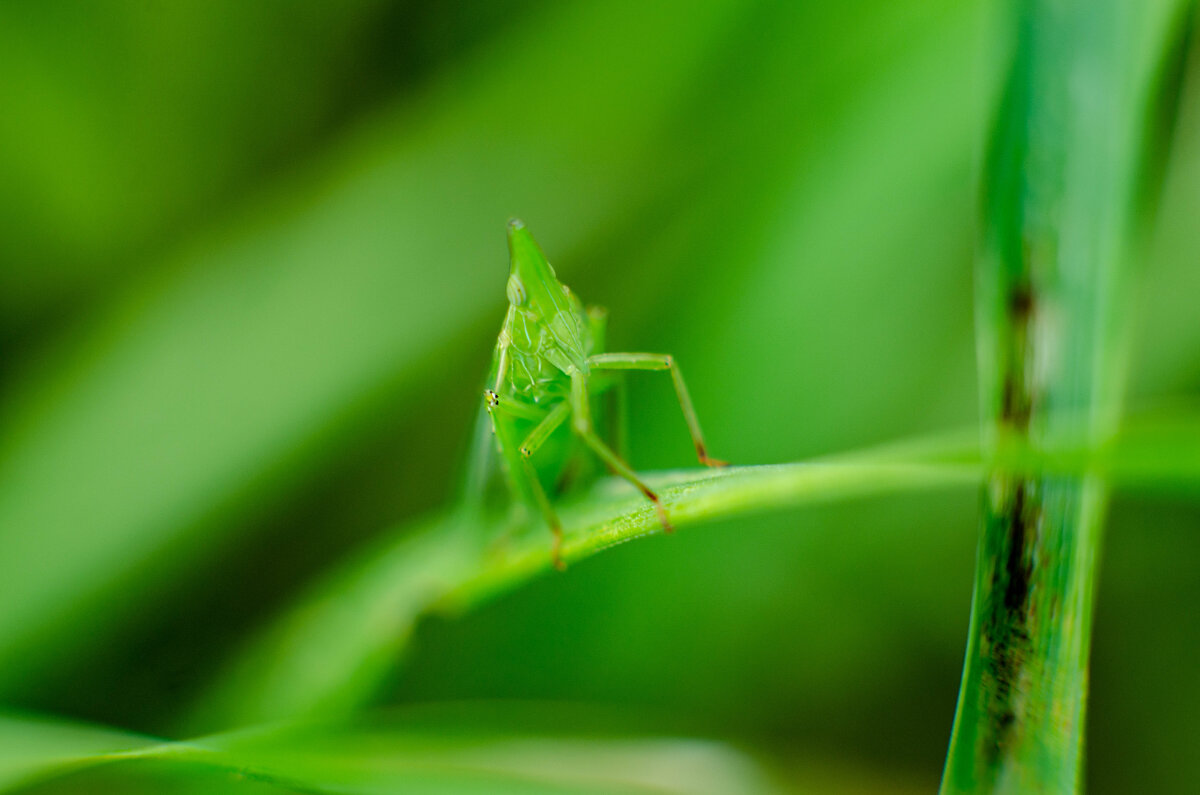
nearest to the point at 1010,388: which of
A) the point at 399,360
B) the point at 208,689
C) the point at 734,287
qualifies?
the point at 734,287

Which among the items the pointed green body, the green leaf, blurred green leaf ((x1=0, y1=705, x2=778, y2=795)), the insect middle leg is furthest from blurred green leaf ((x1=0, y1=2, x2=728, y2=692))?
the insect middle leg

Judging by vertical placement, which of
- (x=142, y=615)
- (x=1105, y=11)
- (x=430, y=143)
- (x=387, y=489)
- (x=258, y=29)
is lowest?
(x=142, y=615)

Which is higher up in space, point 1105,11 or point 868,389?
point 1105,11

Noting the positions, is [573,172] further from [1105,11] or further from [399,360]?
[1105,11]

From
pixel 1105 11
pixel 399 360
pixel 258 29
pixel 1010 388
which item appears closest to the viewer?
pixel 1010 388

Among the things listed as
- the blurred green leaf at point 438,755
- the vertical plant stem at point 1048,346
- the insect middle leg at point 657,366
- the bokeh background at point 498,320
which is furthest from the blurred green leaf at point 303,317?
the vertical plant stem at point 1048,346

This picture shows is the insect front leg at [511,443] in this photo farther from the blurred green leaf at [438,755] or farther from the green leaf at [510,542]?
the blurred green leaf at [438,755]

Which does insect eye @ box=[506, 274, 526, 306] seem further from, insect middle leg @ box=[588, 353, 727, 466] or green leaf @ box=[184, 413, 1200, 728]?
green leaf @ box=[184, 413, 1200, 728]
